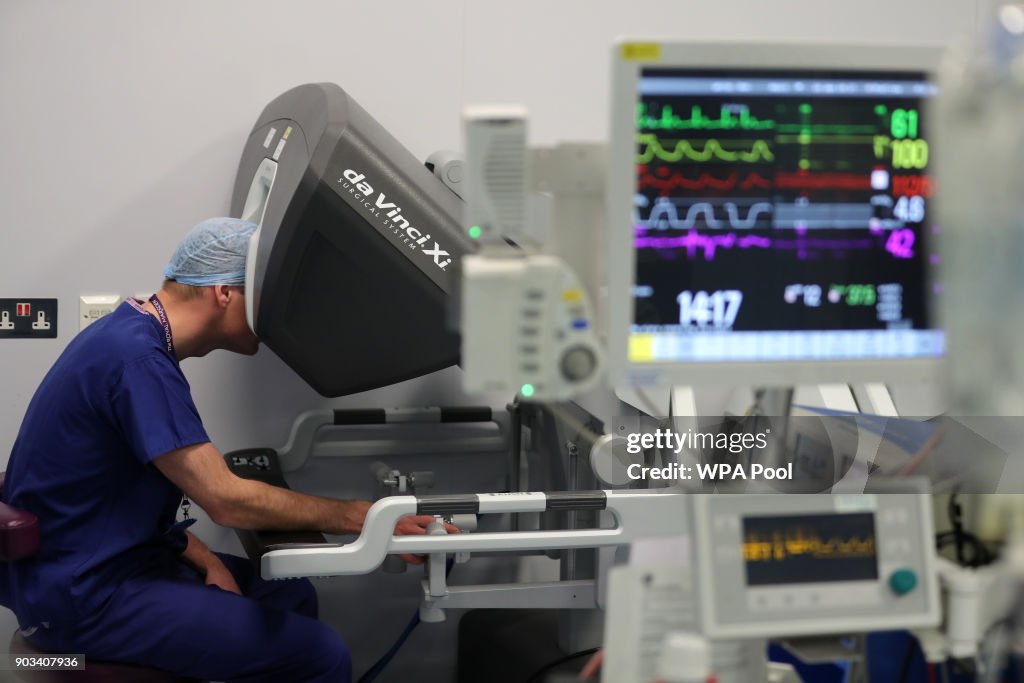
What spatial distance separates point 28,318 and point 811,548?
221cm

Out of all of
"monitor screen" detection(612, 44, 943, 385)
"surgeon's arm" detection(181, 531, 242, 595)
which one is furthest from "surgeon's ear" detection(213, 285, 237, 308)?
"monitor screen" detection(612, 44, 943, 385)

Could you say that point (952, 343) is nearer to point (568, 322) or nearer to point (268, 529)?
point (568, 322)

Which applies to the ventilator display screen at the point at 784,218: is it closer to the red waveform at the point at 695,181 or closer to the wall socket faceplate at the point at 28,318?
the red waveform at the point at 695,181

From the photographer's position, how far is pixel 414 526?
6.64ft

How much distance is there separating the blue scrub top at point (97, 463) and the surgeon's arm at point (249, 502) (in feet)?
0.16

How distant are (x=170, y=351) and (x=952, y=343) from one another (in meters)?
1.52

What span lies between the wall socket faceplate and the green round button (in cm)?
223

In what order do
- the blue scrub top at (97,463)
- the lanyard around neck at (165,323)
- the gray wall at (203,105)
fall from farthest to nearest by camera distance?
the gray wall at (203,105)
the lanyard around neck at (165,323)
the blue scrub top at (97,463)

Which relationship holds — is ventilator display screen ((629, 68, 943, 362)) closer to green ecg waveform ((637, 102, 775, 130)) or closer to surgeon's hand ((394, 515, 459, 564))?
green ecg waveform ((637, 102, 775, 130))

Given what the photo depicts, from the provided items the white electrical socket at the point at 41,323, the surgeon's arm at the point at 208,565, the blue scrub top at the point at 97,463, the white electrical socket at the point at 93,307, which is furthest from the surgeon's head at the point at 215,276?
the white electrical socket at the point at 41,323

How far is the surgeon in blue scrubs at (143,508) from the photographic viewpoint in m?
1.93

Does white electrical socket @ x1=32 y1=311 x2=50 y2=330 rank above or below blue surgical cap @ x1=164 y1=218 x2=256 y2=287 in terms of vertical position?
below

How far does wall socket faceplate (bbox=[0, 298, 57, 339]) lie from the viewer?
103 inches

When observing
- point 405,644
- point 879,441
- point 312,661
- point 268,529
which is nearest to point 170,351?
point 268,529
